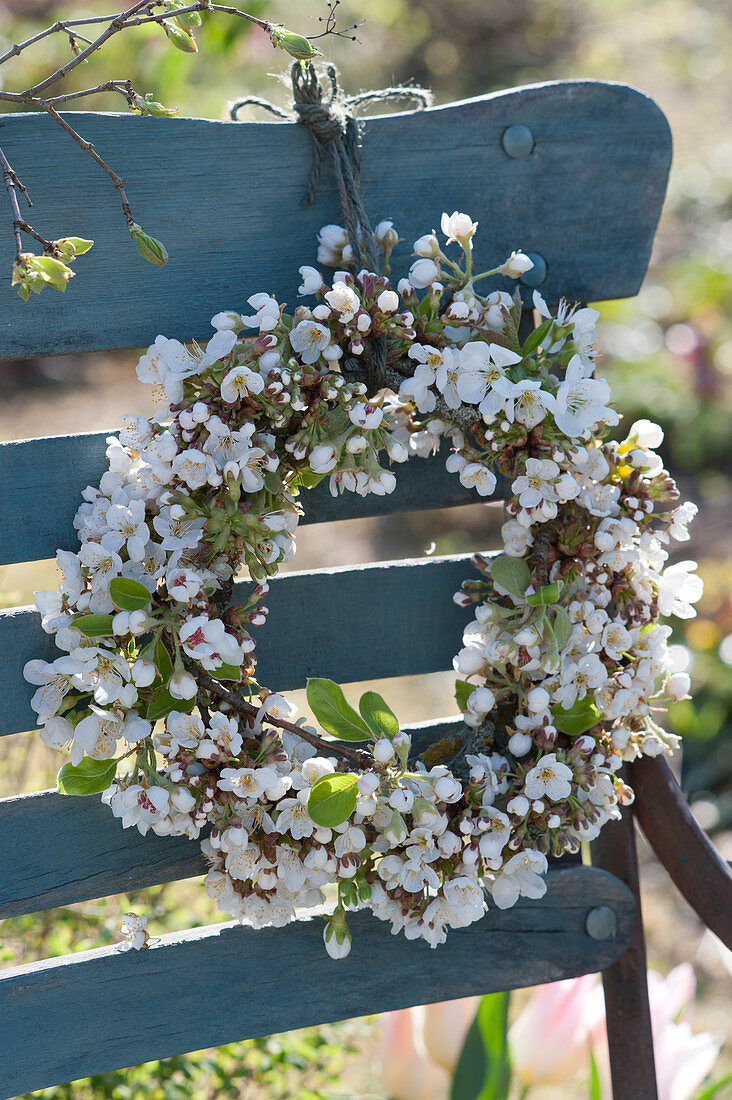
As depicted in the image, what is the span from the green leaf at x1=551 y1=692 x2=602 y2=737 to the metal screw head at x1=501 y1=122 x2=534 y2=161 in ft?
2.05

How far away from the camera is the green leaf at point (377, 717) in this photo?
0.92 meters

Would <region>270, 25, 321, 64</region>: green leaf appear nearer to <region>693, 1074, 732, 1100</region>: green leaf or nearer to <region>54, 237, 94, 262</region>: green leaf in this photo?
<region>54, 237, 94, 262</region>: green leaf

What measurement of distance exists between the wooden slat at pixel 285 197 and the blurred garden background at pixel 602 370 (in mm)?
85

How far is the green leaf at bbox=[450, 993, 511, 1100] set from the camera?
1240 millimetres

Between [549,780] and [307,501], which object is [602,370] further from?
[549,780]

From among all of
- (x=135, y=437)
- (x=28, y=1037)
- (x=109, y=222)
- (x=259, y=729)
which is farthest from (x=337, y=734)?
(x=109, y=222)

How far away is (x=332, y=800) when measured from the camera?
0.87 meters

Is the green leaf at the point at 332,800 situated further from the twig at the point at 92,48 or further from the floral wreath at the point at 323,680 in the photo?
the twig at the point at 92,48

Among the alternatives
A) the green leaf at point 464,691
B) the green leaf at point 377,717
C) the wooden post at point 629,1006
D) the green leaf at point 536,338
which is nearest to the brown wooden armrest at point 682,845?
the wooden post at point 629,1006

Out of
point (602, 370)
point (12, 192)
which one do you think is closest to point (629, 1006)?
point (12, 192)

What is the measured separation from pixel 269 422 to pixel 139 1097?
0.91 metres

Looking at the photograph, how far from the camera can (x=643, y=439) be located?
1.04 meters

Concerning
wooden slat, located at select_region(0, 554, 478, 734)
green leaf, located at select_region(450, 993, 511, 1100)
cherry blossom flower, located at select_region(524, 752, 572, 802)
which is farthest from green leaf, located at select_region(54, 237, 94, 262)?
green leaf, located at select_region(450, 993, 511, 1100)

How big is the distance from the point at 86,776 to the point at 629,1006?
2.53ft
